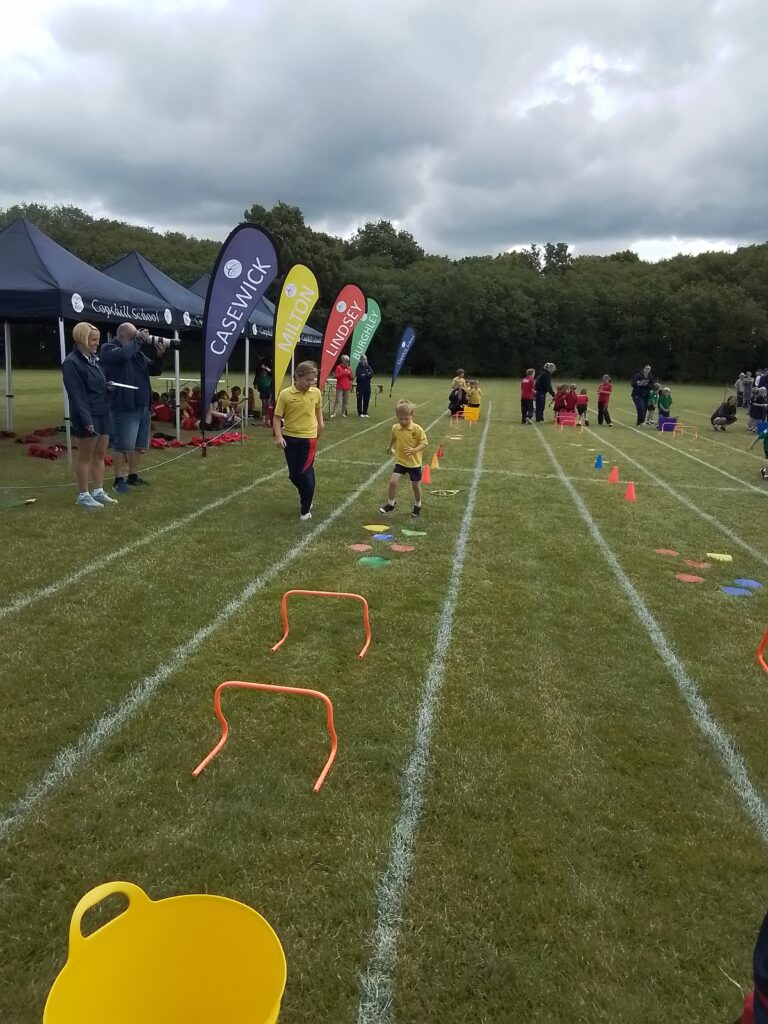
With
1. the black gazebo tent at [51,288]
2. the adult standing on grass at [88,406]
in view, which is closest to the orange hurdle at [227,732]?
the adult standing on grass at [88,406]

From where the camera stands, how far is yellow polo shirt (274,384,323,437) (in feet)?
24.8

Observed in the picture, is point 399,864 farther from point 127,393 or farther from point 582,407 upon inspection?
point 582,407

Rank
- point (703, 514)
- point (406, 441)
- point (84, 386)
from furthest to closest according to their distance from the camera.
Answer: point (703, 514)
point (406, 441)
point (84, 386)

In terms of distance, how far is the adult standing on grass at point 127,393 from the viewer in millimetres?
8680

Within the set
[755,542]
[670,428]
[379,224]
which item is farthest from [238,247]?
[379,224]

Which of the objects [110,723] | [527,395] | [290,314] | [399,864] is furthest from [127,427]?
[527,395]

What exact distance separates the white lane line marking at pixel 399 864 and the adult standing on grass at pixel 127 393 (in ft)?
19.4

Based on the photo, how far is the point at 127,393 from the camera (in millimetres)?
8734

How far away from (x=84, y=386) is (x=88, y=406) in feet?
0.76

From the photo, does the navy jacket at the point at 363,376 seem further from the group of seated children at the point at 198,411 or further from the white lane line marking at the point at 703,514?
the white lane line marking at the point at 703,514

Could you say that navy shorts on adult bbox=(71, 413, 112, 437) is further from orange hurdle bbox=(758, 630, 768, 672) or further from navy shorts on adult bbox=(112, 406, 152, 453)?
orange hurdle bbox=(758, 630, 768, 672)

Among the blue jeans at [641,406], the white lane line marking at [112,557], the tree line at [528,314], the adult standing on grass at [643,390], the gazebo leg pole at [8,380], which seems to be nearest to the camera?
the white lane line marking at [112,557]

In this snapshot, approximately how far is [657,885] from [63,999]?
2235 mm

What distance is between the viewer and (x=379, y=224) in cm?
8594
